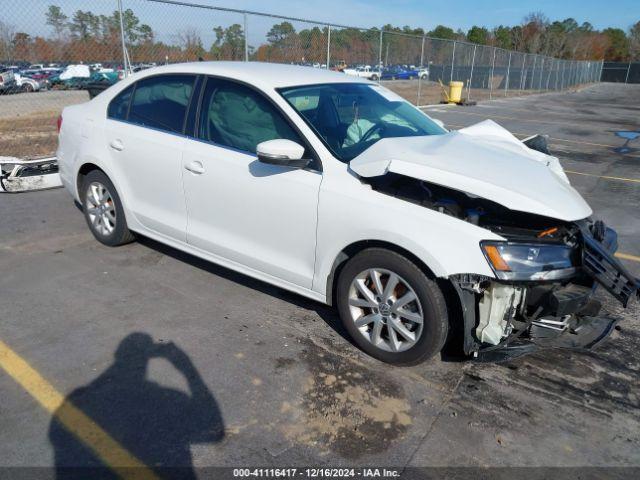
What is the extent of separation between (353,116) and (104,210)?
8.42 ft

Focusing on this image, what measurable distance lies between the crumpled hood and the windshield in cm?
27

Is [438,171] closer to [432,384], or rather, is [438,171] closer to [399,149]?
[399,149]

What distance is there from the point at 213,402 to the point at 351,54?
14636 millimetres

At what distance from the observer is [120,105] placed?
4.54 meters

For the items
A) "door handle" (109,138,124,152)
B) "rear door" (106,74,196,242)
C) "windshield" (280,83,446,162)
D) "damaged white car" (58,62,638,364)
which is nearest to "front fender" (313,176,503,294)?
"damaged white car" (58,62,638,364)

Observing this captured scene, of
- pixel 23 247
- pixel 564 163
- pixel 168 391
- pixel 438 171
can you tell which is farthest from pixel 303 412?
pixel 564 163

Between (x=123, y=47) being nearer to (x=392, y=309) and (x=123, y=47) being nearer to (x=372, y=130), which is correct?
(x=372, y=130)

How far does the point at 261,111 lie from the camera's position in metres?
3.61

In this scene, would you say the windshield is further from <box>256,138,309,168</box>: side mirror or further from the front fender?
the front fender

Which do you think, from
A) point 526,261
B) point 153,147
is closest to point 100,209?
point 153,147

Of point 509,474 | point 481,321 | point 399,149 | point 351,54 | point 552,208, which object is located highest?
point 351,54

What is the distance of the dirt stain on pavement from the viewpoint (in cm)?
256

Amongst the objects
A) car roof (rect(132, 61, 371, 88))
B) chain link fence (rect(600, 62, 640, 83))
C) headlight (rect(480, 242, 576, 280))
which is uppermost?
chain link fence (rect(600, 62, 640, 83))

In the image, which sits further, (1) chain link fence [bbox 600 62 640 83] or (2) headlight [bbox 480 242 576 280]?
(1) chain link fence [bbox 600 62 640 83]
